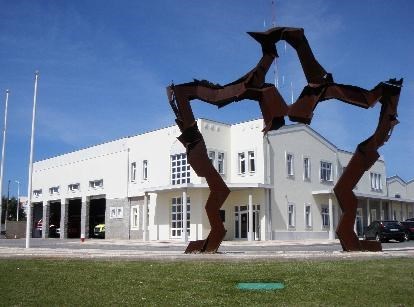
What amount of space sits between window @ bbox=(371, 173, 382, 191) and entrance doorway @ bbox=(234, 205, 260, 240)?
1902cm

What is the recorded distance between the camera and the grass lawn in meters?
7.26

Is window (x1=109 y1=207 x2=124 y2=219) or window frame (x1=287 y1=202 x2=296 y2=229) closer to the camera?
window frame (x1=287 y1=202 x2=296 y2=229)

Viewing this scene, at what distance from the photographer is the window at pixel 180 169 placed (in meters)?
36.5

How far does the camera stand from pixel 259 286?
28.1ft

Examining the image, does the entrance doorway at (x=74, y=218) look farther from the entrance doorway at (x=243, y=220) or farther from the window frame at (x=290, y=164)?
the window frame at (x=290, y=164)

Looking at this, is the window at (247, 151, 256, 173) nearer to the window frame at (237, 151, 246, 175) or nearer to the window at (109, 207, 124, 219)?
the window frame at (237, 151, 246, 175)

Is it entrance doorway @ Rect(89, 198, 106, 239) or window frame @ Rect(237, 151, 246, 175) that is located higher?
window frame @ Rect(237, 151, 246, 175)

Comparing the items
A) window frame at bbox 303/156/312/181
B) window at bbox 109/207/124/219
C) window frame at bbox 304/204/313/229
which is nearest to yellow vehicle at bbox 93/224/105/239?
window at bbox 109/207/124/219

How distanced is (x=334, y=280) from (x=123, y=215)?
34.6m

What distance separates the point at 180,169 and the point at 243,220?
19.5 feet

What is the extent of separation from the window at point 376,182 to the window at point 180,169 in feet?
73.1

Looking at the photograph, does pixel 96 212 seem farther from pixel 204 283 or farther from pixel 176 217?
pixel 204 283

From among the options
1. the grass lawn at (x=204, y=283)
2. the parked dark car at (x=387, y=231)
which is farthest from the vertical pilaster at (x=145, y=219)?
the grass lawn at (x=204, y=283)

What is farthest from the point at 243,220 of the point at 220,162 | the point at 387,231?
the point at 387,231
